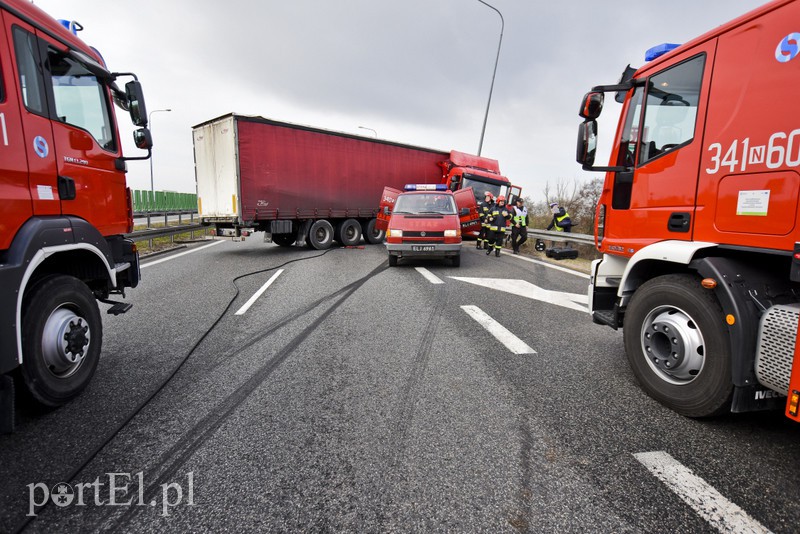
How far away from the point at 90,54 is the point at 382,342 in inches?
152

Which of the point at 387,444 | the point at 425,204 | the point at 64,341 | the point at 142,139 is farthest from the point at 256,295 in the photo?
the point at 425,204

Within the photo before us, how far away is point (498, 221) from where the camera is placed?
38.7 feet

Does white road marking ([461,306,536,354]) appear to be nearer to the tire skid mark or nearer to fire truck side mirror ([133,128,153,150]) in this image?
the tire skid mark

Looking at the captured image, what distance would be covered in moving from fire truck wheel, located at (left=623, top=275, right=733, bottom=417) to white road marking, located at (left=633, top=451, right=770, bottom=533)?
574mm

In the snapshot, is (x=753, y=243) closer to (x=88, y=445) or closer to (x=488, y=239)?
(x=88, y=445)

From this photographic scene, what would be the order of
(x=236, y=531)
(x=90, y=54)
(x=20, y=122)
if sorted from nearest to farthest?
(x=236, y=531), (x=20, y=122), (x=90, y=54)

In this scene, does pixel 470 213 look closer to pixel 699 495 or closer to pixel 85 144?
pixel 85 144

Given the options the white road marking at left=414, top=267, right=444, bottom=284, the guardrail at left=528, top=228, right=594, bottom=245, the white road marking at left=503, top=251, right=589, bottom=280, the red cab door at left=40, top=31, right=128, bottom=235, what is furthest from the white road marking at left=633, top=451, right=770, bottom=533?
the guardrail at left=528, top=228, right=594, bottom=245

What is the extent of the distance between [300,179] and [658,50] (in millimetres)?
10996

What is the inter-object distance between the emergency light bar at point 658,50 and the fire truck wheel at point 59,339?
4.91 meters

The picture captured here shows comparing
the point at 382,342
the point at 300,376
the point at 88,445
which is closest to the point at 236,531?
the point at 88,445

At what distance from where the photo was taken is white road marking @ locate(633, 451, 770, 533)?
1.82 metres

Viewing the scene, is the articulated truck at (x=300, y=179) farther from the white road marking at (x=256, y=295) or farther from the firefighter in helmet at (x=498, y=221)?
the white road marking at (x=256, y=295)

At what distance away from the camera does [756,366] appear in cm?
231
